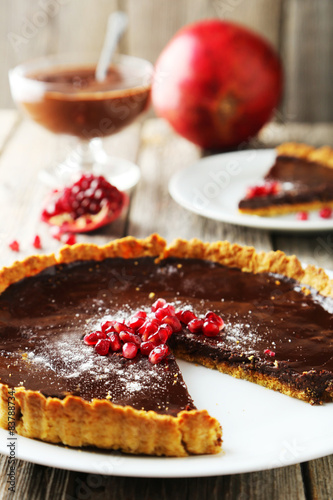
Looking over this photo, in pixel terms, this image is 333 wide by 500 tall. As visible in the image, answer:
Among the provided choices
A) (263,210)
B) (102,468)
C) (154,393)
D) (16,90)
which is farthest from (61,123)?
(102,468)

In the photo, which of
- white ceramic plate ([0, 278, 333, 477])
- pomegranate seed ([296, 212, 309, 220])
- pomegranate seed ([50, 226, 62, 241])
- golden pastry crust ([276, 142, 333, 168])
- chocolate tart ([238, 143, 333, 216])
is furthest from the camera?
golden pastry crust ([276, 142, 333, 168])

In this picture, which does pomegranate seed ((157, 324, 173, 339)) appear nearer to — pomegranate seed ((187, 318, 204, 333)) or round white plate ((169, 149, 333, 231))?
pomegranate seed ((187, 318, 204, 333))

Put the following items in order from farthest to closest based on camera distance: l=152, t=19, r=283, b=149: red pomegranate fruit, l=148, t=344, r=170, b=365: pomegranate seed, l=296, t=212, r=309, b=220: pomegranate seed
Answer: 1. l=152, t=19, r=283, b=149: red pomegranate fruit
2. l=296, t=212, r=309, b=220: pomegranate seed
3. l=148, t=344, r=170, b=365: pomegranate seed

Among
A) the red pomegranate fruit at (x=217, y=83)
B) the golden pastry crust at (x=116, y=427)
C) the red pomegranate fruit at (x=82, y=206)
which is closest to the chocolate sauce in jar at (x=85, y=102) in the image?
the red pomegranate fruit at (x=217, y=83)

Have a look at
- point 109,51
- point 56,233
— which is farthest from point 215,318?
point 109,51

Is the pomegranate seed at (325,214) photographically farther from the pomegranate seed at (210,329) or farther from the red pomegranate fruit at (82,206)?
the pomegranate seed at (210,329)

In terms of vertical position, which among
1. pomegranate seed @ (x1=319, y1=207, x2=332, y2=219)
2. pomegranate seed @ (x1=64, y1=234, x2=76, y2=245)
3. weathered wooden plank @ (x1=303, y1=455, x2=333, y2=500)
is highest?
weathered wooden plank @ (x1=303, y1=455, x2=333, y2=500)

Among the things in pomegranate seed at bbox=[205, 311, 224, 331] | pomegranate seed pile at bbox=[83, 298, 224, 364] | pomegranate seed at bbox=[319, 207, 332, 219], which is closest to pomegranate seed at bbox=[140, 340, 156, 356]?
pomegranate seed pile at bbox=[83, 298, 224, 364]
